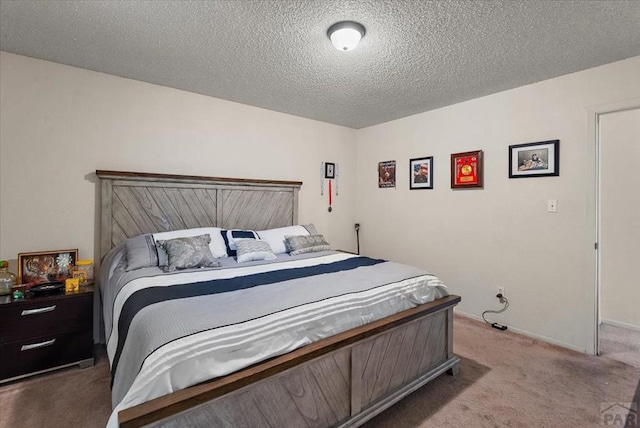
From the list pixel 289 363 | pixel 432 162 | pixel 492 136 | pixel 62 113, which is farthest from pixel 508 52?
pixel 62 113

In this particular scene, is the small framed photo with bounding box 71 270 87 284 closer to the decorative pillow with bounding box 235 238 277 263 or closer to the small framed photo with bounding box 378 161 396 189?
the decorative pillow with bounding box 235 238 277 263

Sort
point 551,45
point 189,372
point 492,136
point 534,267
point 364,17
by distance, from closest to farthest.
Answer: point 189,372 < point 364,17 < point 551,45 < point 534,267 < point 492,136

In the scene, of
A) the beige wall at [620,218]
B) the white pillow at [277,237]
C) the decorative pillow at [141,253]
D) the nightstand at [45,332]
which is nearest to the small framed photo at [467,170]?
the beige wall at [620,218]

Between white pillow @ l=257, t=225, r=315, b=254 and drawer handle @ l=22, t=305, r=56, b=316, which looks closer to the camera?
drawer handle @ l=22, t=305, r=56, b=316

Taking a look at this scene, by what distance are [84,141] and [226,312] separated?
2.33m

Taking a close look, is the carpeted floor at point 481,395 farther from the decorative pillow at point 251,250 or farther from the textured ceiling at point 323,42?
the textured ceiling at point 323,42

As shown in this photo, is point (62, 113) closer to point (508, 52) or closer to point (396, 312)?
point (396, 312)

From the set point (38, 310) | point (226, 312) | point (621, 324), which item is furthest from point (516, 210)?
point (38, 310)

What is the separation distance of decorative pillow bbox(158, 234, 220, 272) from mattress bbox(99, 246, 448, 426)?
0.39 ft

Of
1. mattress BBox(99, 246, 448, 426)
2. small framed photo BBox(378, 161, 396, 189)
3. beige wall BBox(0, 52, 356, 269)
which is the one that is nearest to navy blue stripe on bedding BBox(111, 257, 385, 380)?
mattress BBox(99, 246, 448, 426)

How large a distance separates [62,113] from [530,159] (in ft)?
13.9

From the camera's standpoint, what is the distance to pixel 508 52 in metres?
2.34

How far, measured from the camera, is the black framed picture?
4.42m

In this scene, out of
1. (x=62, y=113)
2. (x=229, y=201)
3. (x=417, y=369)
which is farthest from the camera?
(x=229, y=201)
